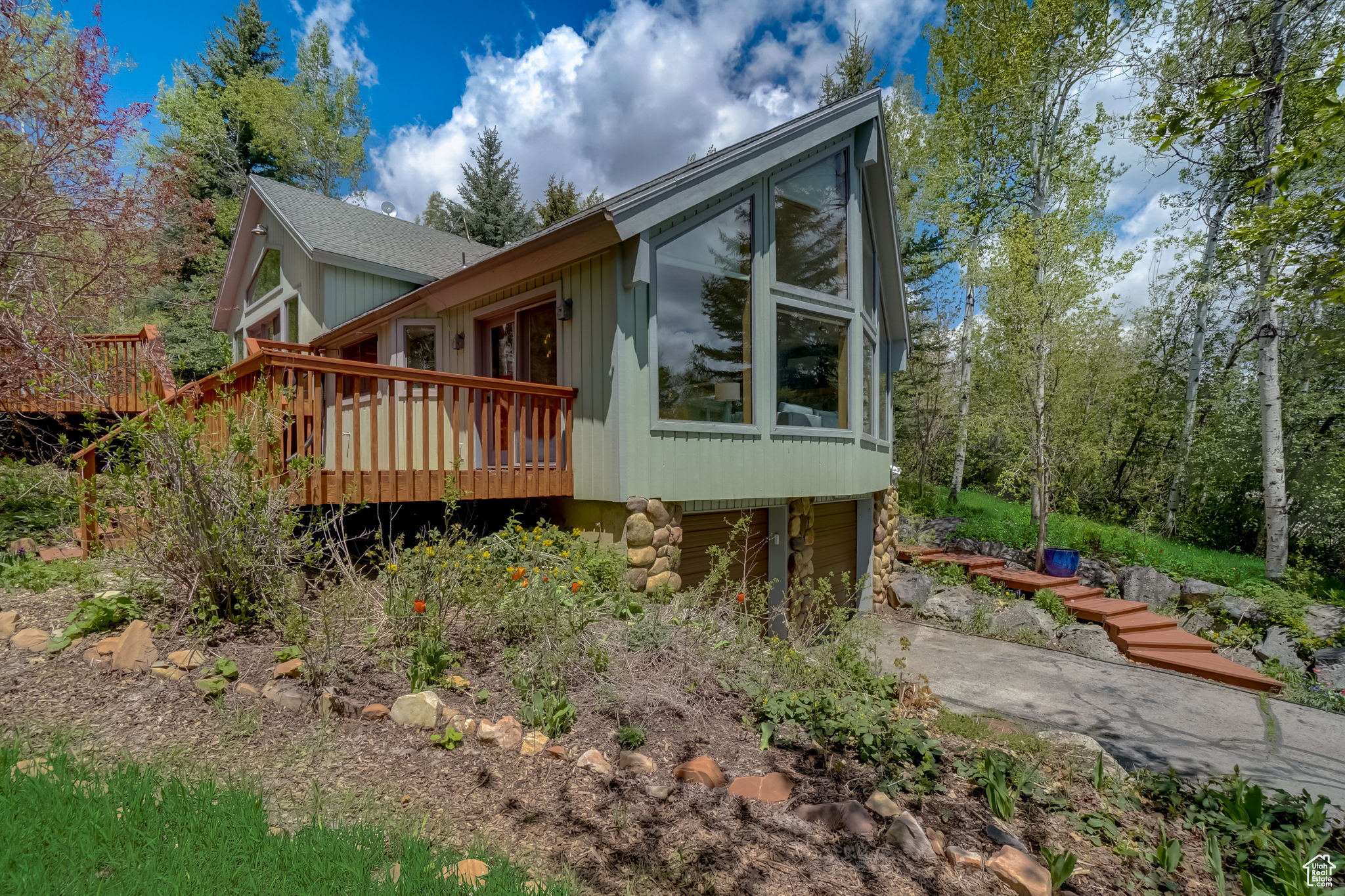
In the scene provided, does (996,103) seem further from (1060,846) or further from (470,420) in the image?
(1060,846)

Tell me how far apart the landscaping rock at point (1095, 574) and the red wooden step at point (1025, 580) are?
1.03 feet

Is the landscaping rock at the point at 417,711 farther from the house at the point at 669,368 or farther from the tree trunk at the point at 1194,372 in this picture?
the tree trunk at the point at 1194,372

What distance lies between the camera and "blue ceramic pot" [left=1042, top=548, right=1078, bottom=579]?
1008 cm

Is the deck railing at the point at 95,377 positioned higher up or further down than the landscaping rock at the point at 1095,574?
higher up

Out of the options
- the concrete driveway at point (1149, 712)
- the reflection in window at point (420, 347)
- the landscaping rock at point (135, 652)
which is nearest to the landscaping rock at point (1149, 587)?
the concrete driveway at point (1149, 712)

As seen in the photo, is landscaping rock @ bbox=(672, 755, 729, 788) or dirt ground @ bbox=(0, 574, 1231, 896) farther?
landscaping rock @ bbox=(672, 755, 729, 788)

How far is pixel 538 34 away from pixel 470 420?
10599 mm

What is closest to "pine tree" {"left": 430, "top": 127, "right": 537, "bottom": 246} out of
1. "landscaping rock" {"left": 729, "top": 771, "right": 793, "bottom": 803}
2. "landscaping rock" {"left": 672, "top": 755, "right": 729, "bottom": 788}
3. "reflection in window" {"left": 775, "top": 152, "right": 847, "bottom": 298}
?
"reflection in window" {"left": 775, "top": 152, "right": 847, "bottom": 298}

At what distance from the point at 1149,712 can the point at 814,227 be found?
601 centimetres

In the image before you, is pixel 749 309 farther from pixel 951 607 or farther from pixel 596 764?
pixel 951 607

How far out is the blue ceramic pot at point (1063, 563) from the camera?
33.1ft

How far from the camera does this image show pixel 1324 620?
820cm

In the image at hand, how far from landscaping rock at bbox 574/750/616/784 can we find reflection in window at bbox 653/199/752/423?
343 centimetres

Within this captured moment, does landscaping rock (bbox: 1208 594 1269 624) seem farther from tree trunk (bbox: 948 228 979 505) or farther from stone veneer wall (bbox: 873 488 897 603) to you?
tree trunk (bbox: 948 228 979 505)
